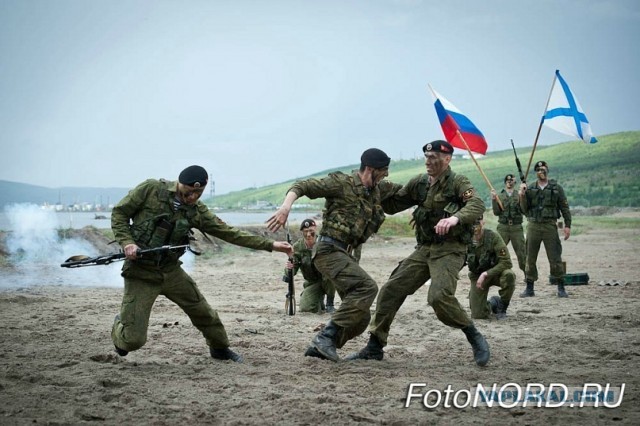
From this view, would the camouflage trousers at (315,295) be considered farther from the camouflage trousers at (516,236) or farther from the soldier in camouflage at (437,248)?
the camouflage trousers at (516,236)

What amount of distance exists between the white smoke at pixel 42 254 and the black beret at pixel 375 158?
9.29 m

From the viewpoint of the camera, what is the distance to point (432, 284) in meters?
6.52

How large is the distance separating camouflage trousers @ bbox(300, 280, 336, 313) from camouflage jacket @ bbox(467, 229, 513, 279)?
86.7 inches

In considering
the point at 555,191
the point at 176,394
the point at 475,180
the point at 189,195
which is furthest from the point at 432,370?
the point at 475,180

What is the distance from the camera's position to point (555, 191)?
39.8 feet

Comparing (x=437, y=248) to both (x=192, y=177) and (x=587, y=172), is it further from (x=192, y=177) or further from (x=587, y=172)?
(x=587, y=172)

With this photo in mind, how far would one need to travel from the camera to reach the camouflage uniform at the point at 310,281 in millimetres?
10320

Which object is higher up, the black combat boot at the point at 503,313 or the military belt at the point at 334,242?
the military belt at the point at 334,242

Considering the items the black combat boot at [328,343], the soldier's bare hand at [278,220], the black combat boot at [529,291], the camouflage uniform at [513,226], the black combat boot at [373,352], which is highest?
the soldier's bare hand at [278,220]

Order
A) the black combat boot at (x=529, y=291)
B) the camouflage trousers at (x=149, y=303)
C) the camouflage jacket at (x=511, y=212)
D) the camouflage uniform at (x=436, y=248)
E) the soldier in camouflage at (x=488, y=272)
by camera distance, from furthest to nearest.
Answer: the camouflage jacket at (x=511, y=212)
the black combat boot at (x=529, y=291)
the soldier in camouflage at (x=488, y=272)
the camouflage uniform at (x=436, y=248)
the camouflage trousers at (x=149, y=303)

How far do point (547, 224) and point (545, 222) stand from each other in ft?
0.16

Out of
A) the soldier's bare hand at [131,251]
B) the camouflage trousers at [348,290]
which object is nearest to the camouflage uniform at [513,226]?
the camouflage trousers at [348,290]

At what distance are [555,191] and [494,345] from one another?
207 inches

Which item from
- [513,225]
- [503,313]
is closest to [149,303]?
[503,313]
